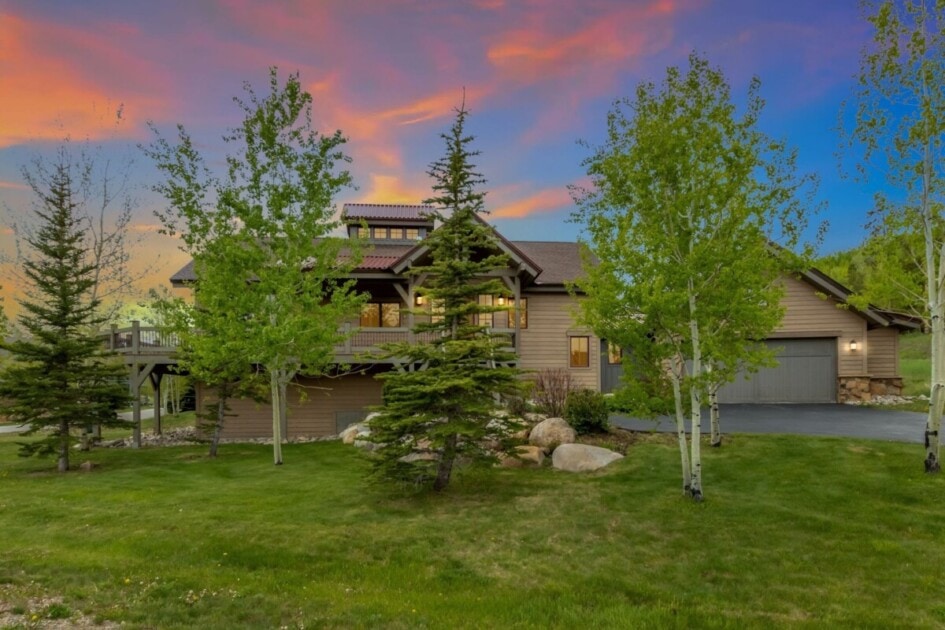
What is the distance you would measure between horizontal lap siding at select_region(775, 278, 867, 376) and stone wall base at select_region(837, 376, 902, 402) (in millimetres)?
307

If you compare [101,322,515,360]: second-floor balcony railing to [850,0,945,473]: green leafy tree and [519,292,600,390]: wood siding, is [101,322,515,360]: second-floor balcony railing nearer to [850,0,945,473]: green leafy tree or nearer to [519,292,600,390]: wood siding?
[519,292,600,390]: wood siding

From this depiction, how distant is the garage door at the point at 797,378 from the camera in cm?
2106

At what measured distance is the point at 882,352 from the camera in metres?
20.7

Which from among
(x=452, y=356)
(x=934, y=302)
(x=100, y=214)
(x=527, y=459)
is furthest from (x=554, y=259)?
(x=100, y=214)

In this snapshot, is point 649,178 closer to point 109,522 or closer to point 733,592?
point 733,592

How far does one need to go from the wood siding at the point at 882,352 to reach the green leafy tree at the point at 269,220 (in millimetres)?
21792

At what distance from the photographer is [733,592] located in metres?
5.94

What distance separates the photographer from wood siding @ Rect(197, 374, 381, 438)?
19875 millimetres

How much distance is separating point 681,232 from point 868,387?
56.7 feet

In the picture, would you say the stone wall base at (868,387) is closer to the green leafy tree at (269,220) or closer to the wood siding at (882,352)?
the wood siding at (882,352)

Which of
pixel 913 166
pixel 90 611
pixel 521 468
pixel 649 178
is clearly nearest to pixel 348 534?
pixel 90 611

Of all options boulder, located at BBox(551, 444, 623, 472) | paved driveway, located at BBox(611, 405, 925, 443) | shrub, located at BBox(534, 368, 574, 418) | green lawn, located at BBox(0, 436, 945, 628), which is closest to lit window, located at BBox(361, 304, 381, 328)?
shrub, located at BBox(534, 368, 574, 418)

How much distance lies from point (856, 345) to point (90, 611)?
25984mm

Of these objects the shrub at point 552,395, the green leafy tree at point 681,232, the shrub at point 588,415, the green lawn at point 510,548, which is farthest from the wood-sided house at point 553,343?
the green leafy tree at point 681,232
